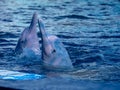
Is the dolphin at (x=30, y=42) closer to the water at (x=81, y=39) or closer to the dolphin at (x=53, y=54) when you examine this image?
the water at (x=81, y=39)

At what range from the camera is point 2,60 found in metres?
7.12

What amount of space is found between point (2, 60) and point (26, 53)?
20.4 inches

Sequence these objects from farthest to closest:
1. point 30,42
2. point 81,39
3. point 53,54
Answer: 1. point 81,39
2. point 30,42
3. point 53,54

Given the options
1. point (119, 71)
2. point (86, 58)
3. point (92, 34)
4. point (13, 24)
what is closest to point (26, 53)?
point (86, 58)

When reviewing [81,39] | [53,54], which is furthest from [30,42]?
[81,39]

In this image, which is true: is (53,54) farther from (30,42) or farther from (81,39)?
(81,39)

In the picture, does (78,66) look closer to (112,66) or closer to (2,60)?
(112,66)

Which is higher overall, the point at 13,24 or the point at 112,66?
the point at 13,24

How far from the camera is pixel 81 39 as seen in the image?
9477 millimetres

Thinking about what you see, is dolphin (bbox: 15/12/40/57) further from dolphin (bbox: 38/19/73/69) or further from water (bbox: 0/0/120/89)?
dolphin (bbox: 38/19/73/69)

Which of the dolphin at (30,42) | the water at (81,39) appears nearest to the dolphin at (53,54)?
the water at (81,39)

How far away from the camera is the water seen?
6.41m

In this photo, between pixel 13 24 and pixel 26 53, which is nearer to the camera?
pixel 26 53

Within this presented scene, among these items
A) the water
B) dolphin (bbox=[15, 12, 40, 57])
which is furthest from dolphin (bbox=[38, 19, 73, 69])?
dolphin (bbox=[15, 12, 40, 57])
